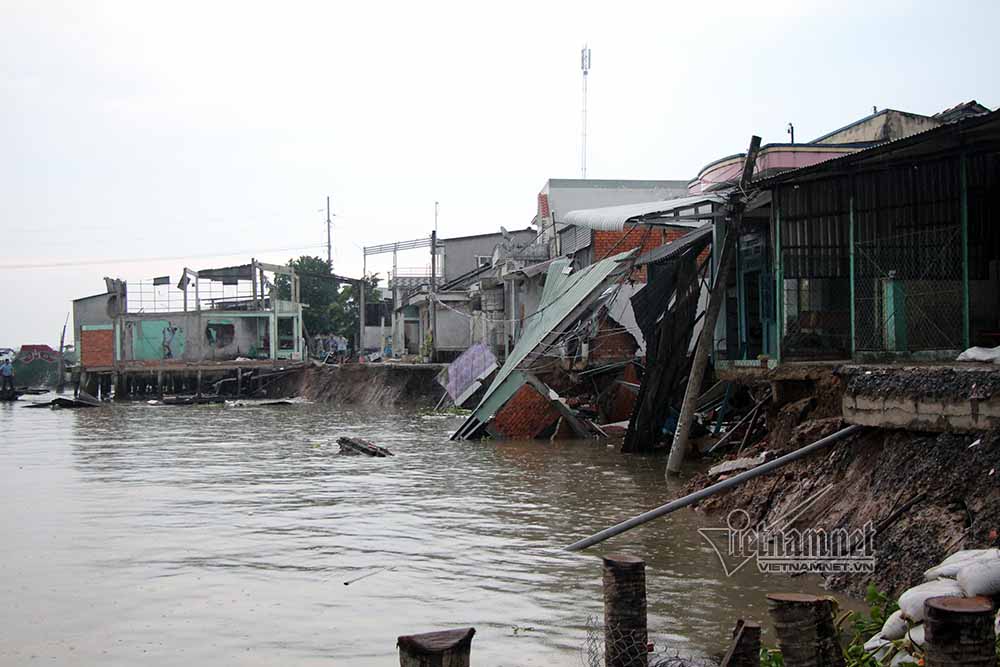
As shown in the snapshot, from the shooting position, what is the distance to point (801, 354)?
1080cm

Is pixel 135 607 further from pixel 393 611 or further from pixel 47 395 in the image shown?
pixel 47 395

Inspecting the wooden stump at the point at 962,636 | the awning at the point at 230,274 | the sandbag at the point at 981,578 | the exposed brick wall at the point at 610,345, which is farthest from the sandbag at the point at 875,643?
the awning at the point at 230,274

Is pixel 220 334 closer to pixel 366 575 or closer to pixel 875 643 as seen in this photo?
pixel 366 575

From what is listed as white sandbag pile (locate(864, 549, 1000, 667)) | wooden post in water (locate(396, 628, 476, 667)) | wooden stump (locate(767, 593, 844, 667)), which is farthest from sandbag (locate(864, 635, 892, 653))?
wooden post in water (locate(396, 628, 476, 667))

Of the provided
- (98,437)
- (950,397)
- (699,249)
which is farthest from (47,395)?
(950,397)

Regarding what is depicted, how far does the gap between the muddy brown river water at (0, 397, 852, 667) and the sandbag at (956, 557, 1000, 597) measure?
1413 mm

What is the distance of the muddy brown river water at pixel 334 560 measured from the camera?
5984mm

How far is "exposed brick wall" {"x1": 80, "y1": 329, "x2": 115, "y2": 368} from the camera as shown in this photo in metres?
41.9

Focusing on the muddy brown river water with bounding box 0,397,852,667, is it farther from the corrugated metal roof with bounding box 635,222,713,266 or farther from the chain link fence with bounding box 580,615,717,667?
the corrugated metal roof with bounding box 635,222,713,266

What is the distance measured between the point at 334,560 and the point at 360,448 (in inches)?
327

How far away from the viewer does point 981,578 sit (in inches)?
183

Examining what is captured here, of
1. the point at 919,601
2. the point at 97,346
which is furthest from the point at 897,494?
the point at 97,346

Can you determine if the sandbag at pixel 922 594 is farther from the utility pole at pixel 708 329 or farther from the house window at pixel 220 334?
the house window at pixel 220 334

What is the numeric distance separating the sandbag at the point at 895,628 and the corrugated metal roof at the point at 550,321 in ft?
37.2
